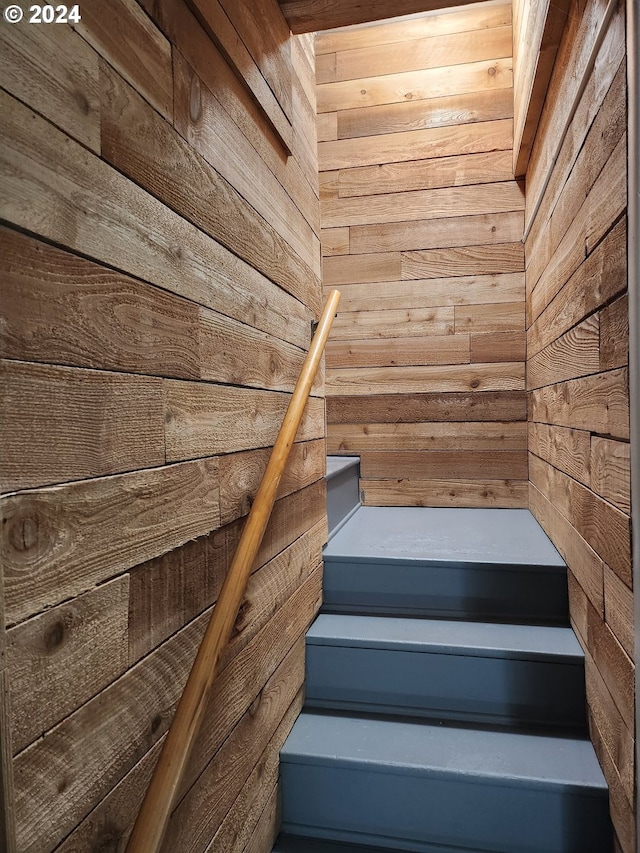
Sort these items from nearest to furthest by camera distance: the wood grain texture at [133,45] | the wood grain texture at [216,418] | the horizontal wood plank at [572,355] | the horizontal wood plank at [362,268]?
the wood grain texture at [133,45] → the wood grain texture at [216,418] → the horizontal wood plank at [572,355] → the horizontal wood plank at [362,268]

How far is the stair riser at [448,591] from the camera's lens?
Result: 5.90ft

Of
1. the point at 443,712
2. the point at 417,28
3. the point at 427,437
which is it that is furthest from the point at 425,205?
the point at 443,712

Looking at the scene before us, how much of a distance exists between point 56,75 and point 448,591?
5.83ft

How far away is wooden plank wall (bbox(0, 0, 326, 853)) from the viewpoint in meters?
0.58

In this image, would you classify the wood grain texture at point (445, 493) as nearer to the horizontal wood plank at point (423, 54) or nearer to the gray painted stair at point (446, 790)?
the gray painted stair at point (446, 790)

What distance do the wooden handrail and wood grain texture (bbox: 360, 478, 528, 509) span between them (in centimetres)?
173

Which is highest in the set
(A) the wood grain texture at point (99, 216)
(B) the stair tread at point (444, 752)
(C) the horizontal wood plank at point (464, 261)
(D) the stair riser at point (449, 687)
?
(C) the horizontal wood plank at point (464, 261)

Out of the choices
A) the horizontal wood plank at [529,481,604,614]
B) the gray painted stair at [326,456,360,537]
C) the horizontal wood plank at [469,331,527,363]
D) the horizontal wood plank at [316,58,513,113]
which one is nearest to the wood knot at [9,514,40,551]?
the horizontal wood plank at [529,481,604,614]

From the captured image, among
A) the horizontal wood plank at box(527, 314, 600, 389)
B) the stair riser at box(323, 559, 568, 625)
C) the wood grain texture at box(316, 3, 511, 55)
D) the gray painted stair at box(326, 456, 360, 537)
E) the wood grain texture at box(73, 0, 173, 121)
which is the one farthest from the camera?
the wood grain texture at box(316, 3, 511, 55)

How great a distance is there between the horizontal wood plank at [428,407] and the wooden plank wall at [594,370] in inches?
31.1

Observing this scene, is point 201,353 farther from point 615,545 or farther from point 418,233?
point 418,233

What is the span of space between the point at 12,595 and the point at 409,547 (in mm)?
1684

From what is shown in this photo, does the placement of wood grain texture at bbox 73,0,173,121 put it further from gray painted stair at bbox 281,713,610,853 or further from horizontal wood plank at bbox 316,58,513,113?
horizontal wood plank at bbox 316,58,513,113

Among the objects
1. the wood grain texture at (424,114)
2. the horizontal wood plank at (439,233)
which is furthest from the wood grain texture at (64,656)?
the wood grain texture at (424,114)
